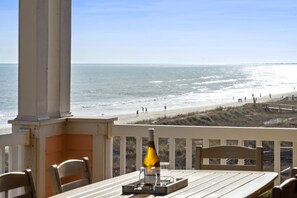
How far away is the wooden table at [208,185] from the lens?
292 cm

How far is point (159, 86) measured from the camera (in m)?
17.4

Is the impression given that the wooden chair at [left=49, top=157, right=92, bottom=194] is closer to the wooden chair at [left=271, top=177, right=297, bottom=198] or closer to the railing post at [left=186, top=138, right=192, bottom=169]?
the wooden chair at [left=271, top=177, right=297, bottom=198]

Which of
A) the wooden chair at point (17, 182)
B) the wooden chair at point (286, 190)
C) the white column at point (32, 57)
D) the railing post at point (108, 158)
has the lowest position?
the railing post at point (108, 158)

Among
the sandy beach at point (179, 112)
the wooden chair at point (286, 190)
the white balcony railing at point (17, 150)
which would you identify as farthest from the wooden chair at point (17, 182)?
the sandy beach at point (179, 112)

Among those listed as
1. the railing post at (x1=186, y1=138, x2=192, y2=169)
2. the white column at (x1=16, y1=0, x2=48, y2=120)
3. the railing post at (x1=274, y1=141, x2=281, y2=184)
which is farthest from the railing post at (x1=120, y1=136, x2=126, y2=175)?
the railing post at (x1=274, y1=141, x2=281, y2=184)

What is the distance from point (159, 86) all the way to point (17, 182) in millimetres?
14432

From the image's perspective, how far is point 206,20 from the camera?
1426 centimetres

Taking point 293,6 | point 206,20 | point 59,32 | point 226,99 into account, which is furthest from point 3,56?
point 59,32

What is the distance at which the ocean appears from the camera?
1198cm

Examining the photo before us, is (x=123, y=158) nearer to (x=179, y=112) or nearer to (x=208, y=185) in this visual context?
(x=208, y=185)

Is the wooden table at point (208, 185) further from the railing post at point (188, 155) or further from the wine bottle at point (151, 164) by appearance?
the railing post at point (188, 155)

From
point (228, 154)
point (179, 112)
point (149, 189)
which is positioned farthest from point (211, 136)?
point (179, 112)

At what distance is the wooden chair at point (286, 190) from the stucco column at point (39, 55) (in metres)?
2.75

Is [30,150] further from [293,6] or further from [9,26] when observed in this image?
[9,26]
